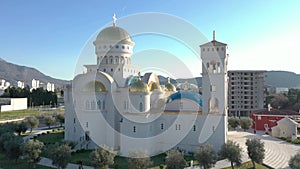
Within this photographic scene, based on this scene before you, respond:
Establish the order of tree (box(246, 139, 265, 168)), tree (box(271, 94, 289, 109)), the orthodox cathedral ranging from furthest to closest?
tree (box(271, 94, 289, 109)) → the orthodox cathedral → tree (box(246, 139, 265, 168))

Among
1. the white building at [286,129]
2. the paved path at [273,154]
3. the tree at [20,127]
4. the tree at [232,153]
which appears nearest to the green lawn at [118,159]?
the paved path at [273,154]

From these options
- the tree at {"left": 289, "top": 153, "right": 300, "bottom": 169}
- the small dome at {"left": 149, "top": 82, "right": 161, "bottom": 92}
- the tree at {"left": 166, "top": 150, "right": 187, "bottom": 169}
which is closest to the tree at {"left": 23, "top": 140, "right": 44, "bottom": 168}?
the tree at {"left": 166, "top": 150, "right": 187, "bottom": 169}

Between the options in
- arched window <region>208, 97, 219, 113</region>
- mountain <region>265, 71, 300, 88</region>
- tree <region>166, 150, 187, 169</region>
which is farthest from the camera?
mountain <region>265, 71, 300, 88</region>

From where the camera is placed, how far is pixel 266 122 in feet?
117

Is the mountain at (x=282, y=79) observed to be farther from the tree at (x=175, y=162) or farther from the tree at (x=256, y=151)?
the tree at (x=175, y=162)

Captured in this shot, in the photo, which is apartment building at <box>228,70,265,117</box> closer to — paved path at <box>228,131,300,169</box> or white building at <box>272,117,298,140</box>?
white building at <box>272,117,298,140</box>

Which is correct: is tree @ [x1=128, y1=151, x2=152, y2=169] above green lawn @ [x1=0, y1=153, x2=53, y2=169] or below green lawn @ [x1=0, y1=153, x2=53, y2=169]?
above

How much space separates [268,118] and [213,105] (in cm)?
1584

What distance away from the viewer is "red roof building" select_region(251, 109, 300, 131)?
35.0 metres

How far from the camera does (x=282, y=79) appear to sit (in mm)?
151250

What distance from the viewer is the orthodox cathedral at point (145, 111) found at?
21938mm

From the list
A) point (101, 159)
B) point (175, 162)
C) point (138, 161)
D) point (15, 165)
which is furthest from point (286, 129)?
point (15, 165)

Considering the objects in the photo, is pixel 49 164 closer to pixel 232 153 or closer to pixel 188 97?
pixel 188 97

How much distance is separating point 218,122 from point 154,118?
5853 mm
